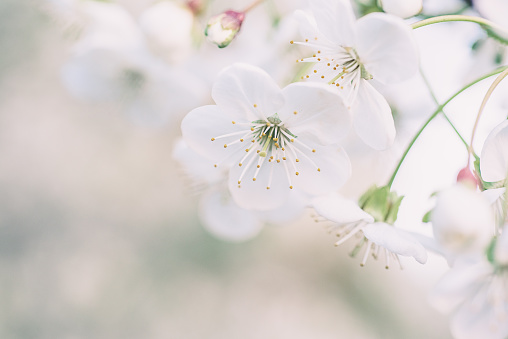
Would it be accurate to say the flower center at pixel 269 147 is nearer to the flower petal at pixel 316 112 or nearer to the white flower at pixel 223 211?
the flower petal at pixel 316 112

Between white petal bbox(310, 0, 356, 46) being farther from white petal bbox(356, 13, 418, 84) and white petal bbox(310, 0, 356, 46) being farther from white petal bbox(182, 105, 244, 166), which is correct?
white petal bbox(182, 105, 244, 166)

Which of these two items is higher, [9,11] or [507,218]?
[9,11]

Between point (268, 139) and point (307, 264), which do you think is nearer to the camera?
point (268, 139)

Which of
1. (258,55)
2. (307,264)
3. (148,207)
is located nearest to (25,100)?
(148,207)

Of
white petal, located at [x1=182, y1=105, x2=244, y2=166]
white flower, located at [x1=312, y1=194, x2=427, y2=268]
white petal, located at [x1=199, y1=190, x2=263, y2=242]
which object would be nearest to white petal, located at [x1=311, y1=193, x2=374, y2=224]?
white flower, located at [x1=312, y1=194, x2=427, y2=268]

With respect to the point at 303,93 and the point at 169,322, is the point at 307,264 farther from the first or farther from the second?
the point at 303,93

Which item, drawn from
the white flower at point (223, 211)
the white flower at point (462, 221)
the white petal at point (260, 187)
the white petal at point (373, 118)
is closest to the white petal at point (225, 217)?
the white flower at point (223, 211)

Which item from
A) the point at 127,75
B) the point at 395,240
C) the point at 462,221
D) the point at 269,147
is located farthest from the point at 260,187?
the point at 127,75
